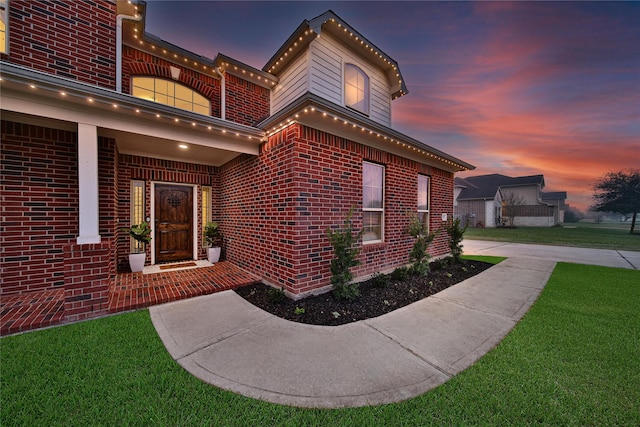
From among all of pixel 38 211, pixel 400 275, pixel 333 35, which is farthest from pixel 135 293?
pixel 333 35

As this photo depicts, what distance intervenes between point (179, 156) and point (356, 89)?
543 cm

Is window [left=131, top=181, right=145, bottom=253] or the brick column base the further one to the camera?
window [left=131, top=181, right=145, bottom=253]

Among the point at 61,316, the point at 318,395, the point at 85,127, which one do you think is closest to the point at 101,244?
the point at 61,316

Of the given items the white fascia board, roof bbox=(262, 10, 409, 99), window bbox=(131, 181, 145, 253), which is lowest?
window bbox=(131, 181, 145, 253)

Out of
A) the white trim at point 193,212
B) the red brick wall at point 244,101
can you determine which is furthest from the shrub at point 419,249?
the white trim at point 193,212

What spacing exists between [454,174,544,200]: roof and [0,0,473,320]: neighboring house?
2335cm

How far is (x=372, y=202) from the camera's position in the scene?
5203mm

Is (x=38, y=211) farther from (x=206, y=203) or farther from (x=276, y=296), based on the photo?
(x=276, y=296)

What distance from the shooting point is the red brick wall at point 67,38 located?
12.0ft

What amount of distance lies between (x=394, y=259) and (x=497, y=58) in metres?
7.40

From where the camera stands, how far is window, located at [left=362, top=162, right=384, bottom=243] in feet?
16.6

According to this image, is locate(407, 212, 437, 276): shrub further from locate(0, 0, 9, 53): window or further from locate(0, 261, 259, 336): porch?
locate(0, 0, 9, 53): window

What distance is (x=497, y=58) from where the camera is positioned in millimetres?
7117

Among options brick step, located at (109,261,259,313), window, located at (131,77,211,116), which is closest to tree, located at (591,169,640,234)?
brick step, located at (109,261,259,313)
